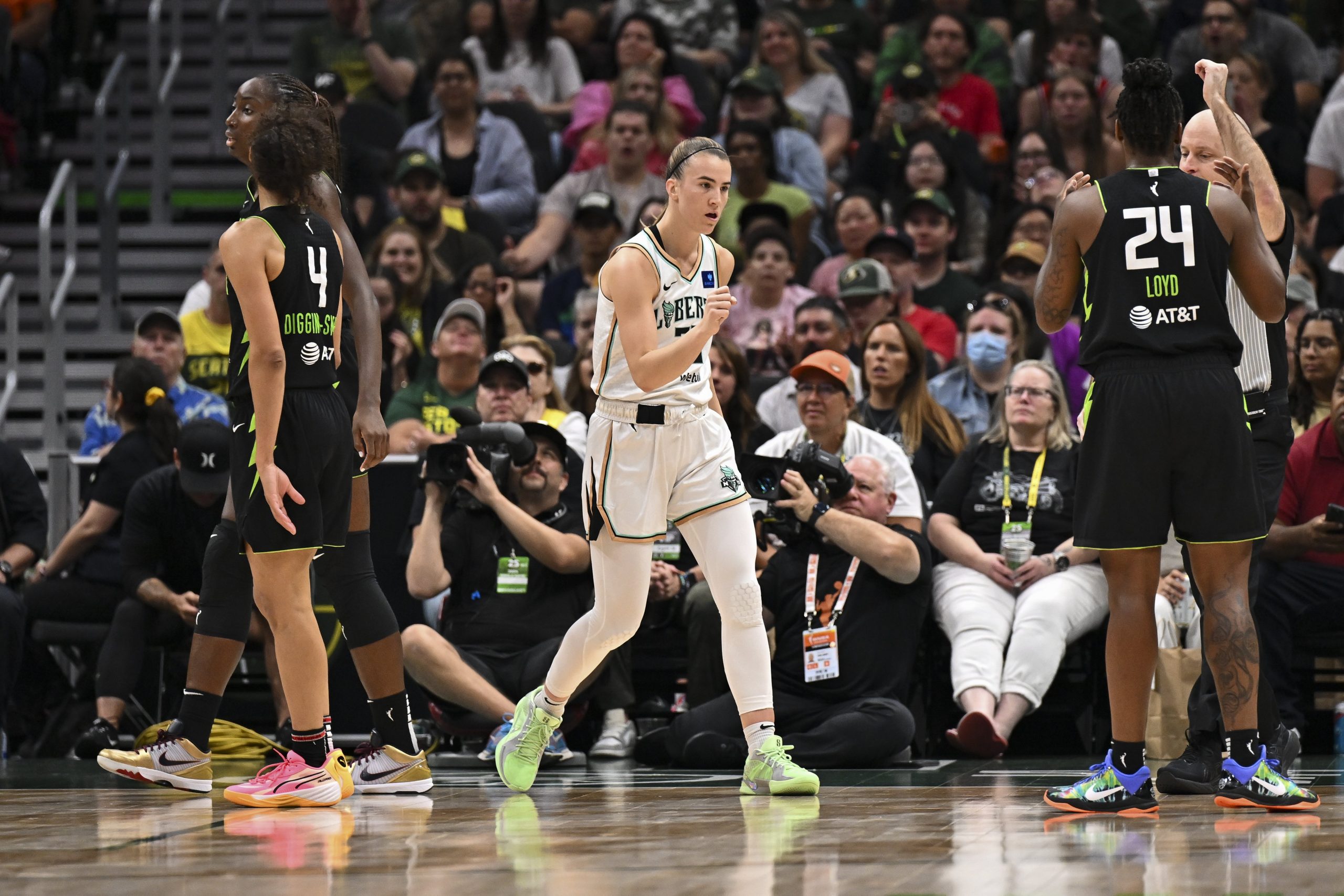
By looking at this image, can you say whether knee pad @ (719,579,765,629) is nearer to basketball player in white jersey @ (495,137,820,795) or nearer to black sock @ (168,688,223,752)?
basketball player in white jersey @ (495,137,820,795)

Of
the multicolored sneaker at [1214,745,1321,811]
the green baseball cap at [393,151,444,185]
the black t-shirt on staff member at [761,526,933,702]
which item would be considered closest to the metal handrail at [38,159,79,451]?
the green baseball cap at [393,151,444,185]

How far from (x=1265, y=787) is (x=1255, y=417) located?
3.91ft

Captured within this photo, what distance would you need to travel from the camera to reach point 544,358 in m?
8.06

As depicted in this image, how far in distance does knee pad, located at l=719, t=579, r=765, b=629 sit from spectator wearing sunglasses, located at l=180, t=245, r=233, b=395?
16.8 feet

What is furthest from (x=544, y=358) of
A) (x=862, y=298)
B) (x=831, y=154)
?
(x=831, y=154)

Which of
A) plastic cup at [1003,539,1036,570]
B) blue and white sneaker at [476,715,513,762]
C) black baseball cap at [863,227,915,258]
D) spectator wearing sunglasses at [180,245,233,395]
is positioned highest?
black baseball cap at [863,227,915,258]

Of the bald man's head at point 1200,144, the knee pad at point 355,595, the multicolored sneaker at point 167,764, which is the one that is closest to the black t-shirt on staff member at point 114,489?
the multicolored sneaker at point 167,764

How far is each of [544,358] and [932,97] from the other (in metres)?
4.11

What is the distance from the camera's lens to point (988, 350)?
8.18 meters

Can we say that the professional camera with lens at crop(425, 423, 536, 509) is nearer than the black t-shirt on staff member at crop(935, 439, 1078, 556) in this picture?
Yes

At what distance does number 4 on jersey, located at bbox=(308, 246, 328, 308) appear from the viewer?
5008 millimetres

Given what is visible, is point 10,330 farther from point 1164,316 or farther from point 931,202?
point 1164,316

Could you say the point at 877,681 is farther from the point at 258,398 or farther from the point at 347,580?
the point at 258,398

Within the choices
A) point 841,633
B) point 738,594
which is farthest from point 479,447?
point 738,594
